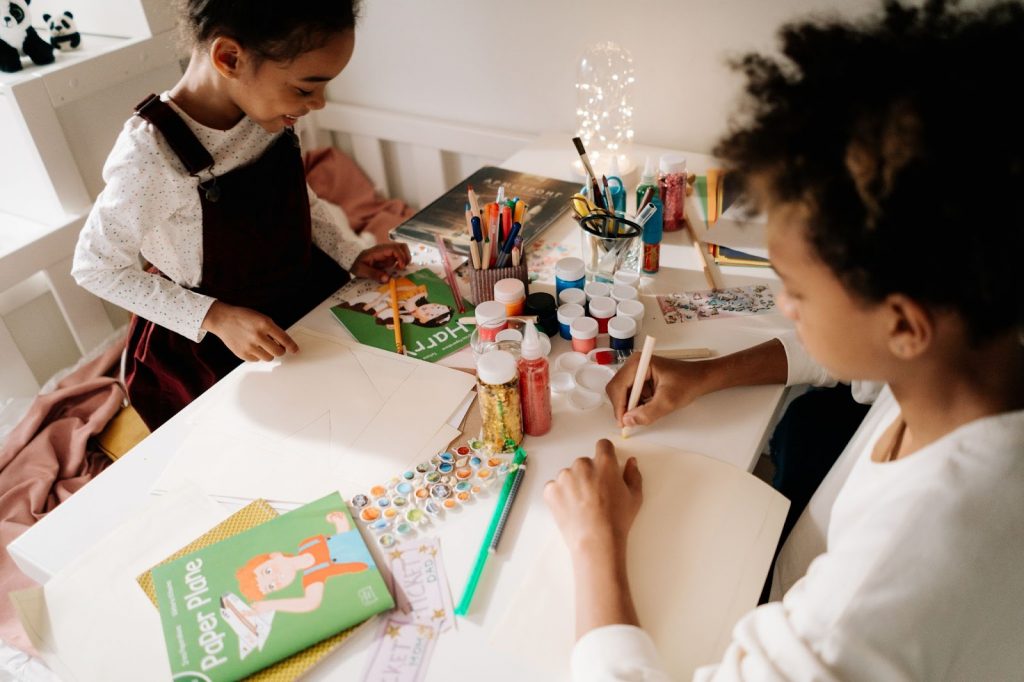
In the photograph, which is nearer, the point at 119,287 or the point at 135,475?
the point at 135,475

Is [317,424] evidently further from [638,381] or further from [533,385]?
[638,381]

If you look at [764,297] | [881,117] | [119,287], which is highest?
[881,117]

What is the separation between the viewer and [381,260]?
1.16m

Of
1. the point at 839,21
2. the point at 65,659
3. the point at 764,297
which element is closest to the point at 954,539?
the point at 839,21

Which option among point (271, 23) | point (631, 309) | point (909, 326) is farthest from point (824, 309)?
point (271, 23)

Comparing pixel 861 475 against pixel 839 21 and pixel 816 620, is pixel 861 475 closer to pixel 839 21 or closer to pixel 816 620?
pixel 816 620

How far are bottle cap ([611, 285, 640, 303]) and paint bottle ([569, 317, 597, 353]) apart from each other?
0.07m

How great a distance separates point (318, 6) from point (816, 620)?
88 centimetres

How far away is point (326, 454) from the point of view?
0.81 meters

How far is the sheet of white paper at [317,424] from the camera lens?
79cm

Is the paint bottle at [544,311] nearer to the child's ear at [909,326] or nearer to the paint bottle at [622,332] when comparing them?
the paint bottle at [622,332]

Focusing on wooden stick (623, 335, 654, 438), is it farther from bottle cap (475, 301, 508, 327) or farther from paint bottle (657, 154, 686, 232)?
paint bottle (657, 154, 686, 232)

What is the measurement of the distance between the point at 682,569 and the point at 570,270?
0.45m

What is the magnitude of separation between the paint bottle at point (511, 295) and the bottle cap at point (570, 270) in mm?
57
